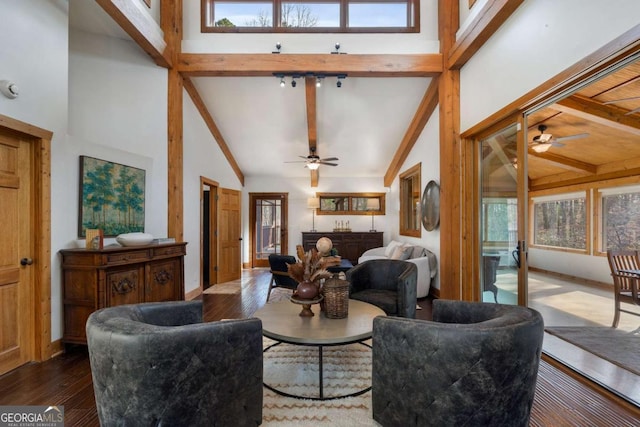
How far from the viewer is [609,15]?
1.84m

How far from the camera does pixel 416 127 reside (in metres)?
5.41

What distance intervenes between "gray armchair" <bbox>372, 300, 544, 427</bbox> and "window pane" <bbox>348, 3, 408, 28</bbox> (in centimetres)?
435

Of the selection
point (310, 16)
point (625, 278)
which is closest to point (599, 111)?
point (625, 278)

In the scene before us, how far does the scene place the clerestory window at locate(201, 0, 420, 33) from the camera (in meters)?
4.24

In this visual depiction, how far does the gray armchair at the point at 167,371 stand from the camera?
1264mm

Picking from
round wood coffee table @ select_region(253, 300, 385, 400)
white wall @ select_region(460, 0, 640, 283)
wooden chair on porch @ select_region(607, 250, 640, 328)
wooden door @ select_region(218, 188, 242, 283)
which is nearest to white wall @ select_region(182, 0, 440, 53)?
white wall @ select_region(460, 0, 640, 283)

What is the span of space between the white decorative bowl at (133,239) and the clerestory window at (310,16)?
10.5 feet

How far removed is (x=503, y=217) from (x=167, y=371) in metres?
3.34

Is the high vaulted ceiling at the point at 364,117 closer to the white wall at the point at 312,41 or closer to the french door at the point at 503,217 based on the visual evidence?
the french door at the point at 503,217

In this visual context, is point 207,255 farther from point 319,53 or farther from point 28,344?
point 319,53

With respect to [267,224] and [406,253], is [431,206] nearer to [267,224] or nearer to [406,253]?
[406,253]

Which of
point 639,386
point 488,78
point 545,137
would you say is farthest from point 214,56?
point 639,386

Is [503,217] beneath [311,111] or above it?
beneath

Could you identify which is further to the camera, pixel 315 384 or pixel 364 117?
pixel 364 117
